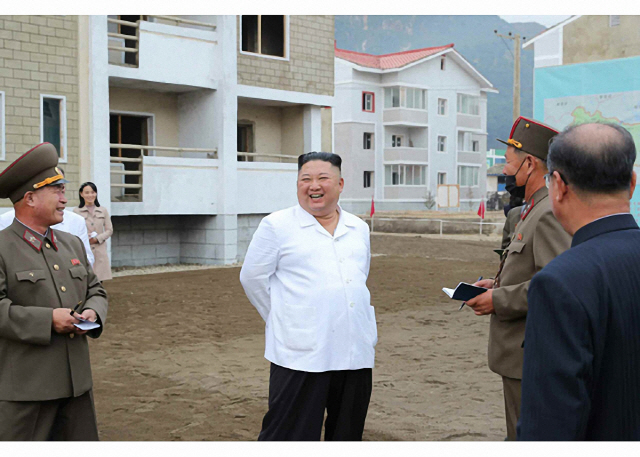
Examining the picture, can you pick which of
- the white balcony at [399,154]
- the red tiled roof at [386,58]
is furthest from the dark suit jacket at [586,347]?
the white balcony at [399,154]

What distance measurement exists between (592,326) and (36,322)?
253cm

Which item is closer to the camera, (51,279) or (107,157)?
(51,279)

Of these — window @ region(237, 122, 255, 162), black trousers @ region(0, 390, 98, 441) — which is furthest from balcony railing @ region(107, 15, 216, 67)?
black trousers @ region(0, 390, 98, 441)

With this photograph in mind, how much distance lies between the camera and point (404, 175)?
4934 centimetres

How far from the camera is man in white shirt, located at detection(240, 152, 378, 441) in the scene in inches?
145

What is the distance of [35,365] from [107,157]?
13.6 meters

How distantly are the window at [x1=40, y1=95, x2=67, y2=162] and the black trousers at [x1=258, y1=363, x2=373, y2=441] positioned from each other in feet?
43.2

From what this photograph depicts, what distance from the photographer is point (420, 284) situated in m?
15.0

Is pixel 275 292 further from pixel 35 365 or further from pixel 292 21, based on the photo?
pixel 292 21

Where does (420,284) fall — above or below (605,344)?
below

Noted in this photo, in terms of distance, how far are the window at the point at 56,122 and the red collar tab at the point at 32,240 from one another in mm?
12735
